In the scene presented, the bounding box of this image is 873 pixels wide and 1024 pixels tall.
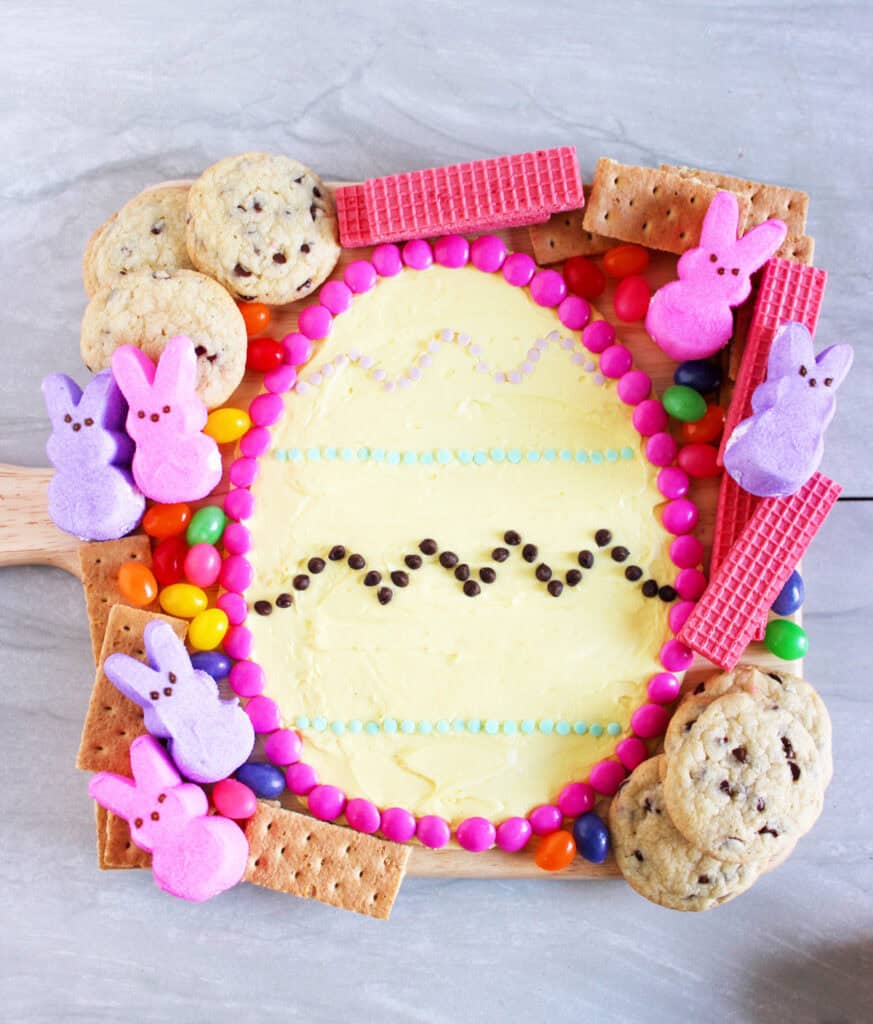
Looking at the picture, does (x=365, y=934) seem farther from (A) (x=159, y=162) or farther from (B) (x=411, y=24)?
(B) (x=411, y=24)

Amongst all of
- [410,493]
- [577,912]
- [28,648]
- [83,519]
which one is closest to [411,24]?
[410,493]

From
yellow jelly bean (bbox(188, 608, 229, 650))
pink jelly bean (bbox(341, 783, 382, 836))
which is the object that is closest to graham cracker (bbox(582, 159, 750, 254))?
yellow jelly bean (bbox(188, 608, 229, 650))

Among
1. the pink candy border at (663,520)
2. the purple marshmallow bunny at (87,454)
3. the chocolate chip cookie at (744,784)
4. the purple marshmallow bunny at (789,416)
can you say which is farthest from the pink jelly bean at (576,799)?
the purple marshmallow bunny at (87,454)

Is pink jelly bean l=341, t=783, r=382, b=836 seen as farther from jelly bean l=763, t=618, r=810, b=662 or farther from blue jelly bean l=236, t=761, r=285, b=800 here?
jelly bean l=763, t=618, r=810, b=662

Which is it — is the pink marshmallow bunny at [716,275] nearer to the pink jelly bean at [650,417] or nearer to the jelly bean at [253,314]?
the pink jelly bean at [650,417]

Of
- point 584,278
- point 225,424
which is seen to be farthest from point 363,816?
point 584,278

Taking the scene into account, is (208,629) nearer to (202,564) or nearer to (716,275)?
(202,564)
